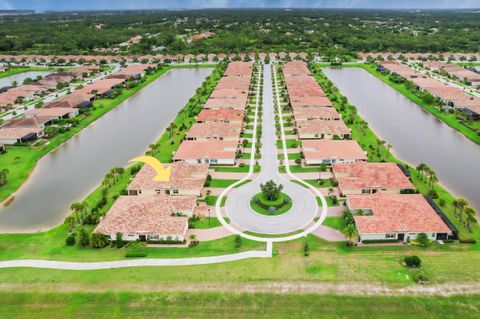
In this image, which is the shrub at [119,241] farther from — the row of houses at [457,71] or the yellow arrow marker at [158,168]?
the row of houses at [457,71]

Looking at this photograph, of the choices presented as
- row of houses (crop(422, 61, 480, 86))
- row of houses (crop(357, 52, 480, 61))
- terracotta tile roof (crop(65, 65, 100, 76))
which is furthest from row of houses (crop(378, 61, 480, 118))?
terracotta tile roof (crop(65, 65, 100, 76))

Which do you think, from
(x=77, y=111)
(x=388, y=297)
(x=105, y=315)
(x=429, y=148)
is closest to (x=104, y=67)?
(x=77, y=111)

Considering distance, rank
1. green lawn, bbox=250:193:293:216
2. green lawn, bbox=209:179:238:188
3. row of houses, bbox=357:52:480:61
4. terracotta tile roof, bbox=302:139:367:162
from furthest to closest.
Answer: row of houses, bbox=357:52:480:61 → terracotta tile roof, bbox=302:139:367:162 → green lawn, bbox=209:179:238:188 → green lawn, bbox=250:193:293:216

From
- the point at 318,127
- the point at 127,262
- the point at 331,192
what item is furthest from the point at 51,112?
the point at 331,192

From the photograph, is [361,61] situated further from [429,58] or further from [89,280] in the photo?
[89,280]

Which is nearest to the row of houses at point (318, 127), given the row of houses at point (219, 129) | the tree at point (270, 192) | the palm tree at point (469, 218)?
the row of houses at point (219, 129)

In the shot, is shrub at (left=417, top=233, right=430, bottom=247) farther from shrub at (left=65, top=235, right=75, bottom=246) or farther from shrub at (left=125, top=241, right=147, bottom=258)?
shrub at (left=65, top=235, right=75, bottom=246)
